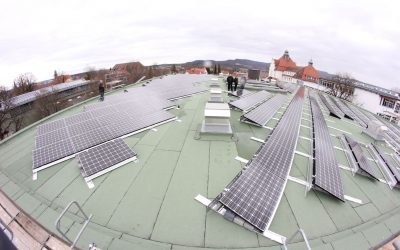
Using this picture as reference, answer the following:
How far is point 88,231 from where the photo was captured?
6.50 m

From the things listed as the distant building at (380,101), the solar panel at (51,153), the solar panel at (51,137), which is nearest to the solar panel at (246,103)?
the solar panel at (51,153)

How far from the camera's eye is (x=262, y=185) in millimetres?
7523

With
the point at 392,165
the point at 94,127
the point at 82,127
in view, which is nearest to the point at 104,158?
the point at 94,127

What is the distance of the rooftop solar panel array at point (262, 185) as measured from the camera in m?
6.50

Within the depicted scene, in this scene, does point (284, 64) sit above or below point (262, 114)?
above

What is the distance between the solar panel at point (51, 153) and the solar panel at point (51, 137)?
0.35 m

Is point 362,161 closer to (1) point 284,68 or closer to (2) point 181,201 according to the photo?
(2) point 181,201

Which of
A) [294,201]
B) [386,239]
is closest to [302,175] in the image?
[294,201]

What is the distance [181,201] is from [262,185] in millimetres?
2874

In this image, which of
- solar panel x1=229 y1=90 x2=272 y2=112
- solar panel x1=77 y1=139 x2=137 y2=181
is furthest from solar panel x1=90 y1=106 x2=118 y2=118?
solar panel x1=229 y1=90 x2=272 y2=112

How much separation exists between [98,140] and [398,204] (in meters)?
13.7

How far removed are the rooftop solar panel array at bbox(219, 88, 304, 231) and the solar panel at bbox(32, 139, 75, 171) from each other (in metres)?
7.46

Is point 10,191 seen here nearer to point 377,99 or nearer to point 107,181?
point 107,181

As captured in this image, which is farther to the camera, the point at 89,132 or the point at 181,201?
the point at 89,132
